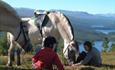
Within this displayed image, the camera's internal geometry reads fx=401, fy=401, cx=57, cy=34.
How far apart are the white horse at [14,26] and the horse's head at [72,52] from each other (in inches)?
66.3

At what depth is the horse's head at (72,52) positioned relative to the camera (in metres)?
13.7

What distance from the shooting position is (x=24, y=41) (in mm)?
14820

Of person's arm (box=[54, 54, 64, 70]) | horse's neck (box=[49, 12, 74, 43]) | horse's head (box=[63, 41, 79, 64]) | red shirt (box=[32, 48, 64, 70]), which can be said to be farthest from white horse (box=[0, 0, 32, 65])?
person's arm (box=[54, 54, 64, 70])

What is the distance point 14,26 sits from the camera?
14.6 meters

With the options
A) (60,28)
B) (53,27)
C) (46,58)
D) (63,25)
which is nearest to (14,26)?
(53,27)

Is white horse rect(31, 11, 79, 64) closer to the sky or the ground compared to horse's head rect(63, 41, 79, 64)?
closer to the sky

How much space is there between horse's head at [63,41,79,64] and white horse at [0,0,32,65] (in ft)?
5.53

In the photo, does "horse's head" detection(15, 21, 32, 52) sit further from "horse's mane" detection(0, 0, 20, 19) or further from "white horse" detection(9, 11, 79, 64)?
"horse's mane" detection(0, 0, 20, 19)

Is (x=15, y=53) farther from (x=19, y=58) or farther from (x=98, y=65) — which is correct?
(x=98, y=65)

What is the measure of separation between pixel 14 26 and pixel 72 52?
238cm

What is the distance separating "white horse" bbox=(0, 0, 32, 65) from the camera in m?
Answer: 14.2

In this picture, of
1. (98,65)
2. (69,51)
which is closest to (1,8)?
(69,51)

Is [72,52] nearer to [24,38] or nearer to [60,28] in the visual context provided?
Result: [60,28]

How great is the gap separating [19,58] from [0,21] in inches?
67.9
